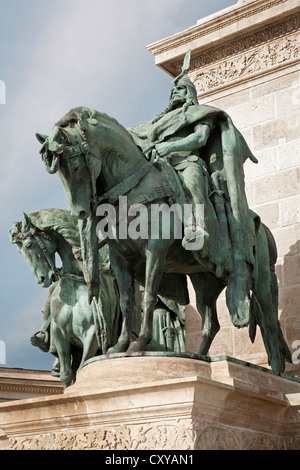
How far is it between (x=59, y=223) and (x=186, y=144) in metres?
2.09

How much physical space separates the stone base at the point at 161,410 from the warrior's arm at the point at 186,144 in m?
2.06

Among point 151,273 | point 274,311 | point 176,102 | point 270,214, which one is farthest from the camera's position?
point 270,214

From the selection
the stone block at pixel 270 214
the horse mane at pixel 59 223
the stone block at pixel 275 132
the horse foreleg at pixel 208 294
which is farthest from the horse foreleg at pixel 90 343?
the stone block at pixel 275 132

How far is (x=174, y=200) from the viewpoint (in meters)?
6.97

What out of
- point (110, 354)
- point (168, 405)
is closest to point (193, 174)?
point (110, 354)

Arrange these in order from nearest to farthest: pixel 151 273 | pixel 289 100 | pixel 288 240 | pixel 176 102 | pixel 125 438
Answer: pixel 125 438
pixel 151 273
pixel 176 102
pixel 288 240
pixel 289 100

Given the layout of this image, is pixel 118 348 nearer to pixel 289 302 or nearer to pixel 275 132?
pixel 289 302

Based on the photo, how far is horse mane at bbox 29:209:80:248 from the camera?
8.92 meters

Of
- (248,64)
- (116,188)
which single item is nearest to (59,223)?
(116,188)

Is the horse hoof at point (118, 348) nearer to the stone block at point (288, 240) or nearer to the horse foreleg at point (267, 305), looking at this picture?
the horse foreleg at point (267, 305)

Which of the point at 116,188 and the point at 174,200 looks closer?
the point at 116,188

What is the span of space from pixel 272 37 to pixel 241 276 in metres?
4.11

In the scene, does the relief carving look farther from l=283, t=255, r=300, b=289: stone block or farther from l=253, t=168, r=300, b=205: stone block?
l=283, t=255, r=300, b=289: stone block

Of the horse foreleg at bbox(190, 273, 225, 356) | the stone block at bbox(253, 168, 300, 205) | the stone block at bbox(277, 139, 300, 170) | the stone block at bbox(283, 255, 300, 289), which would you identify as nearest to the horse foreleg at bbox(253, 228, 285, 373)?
the horse foreleg at bbox(190, 273, 225, 356)
